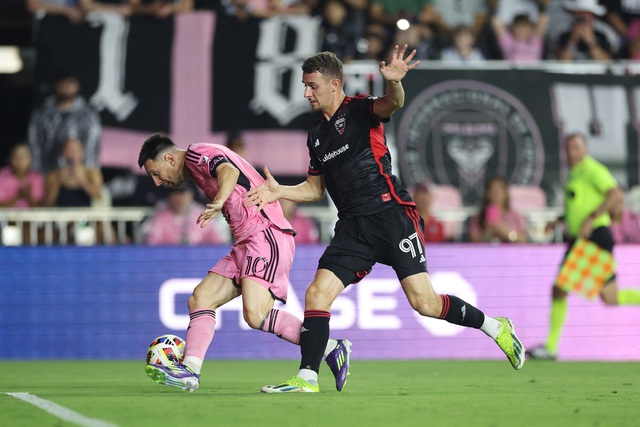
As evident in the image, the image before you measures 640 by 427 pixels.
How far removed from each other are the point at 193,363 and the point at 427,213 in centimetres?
659

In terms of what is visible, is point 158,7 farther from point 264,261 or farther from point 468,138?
point 264,261

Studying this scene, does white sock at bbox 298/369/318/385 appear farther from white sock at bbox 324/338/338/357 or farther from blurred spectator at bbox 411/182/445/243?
blurred spectator at bbox 411/182/445/243

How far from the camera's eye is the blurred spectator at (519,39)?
680 inches

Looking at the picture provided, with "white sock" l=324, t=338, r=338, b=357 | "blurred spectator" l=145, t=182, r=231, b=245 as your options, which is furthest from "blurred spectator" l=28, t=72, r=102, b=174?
"white sock" l=324, t=338, r=338, b=357

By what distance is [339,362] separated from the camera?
28.6 ft

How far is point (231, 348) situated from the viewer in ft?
46.5

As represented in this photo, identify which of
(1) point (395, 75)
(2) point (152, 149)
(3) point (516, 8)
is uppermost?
(3) point (516, 8)

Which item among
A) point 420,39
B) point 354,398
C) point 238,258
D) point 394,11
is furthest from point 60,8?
point 354,398

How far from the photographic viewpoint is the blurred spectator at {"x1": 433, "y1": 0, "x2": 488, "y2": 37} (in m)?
17.4

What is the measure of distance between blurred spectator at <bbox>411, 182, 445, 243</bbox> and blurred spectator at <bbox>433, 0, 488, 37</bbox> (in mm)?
3208

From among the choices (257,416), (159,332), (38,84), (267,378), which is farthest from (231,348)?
(257,416)

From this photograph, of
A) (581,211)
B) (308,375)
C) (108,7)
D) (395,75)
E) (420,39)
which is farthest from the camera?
(420,39)

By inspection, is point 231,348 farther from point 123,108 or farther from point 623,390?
point 623,390

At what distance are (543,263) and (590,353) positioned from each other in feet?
3.80
